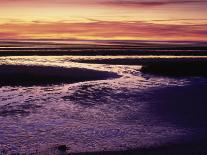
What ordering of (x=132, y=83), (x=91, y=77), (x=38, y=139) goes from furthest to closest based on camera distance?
(x=91, y=77), (x=132, y=83), (x=38, y=139)

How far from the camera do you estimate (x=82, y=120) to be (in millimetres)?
14398

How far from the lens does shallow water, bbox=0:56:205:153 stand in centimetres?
1151

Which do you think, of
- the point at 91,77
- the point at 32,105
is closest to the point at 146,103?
the point at 32,105

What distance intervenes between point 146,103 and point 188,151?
23.5 ft

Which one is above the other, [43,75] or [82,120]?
[82,120]

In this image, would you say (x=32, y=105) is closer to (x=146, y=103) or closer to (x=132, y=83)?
(x=146, y=103)

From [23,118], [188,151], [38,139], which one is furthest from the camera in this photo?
[23,118]

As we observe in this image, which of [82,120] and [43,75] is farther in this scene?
[43,75]

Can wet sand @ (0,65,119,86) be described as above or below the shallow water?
below

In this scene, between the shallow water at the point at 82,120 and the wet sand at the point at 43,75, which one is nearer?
the shallow water at the point at 82,120

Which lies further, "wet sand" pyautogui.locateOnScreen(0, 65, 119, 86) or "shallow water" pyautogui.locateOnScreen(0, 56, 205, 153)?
"wet sand" pyautogui.locateOnScreen(0, 65, 119, 86)

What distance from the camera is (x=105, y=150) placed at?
10.8m

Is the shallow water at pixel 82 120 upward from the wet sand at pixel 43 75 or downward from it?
upward

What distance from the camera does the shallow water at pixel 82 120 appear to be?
11508 millimetres
